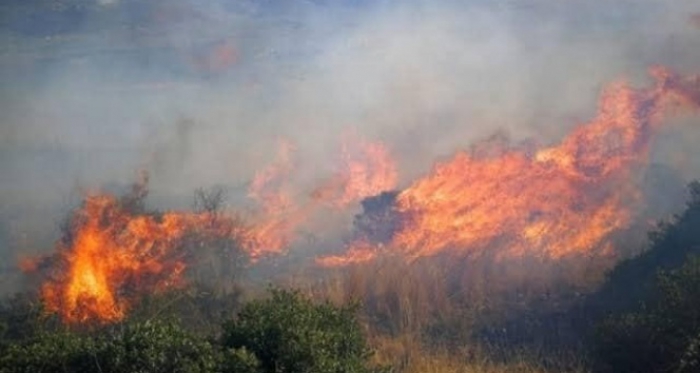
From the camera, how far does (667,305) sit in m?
11.0

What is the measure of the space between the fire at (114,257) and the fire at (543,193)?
5332 mm

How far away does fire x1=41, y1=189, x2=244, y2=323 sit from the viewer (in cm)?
1531

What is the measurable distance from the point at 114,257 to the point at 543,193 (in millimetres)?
13218

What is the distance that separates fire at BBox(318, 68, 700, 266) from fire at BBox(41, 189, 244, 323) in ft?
17.5

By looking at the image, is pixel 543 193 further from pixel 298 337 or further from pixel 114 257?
pixel 298 337

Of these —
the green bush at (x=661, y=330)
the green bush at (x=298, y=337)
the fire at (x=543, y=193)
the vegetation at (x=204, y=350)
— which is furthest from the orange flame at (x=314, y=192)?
the vegetation at (x=204, y=350)

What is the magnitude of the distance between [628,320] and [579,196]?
9082mm

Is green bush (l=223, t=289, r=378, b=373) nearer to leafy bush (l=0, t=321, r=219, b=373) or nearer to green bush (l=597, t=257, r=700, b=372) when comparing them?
leafy bush (l=0, t=321, r=219, b=373)

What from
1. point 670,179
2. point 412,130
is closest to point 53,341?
point 670,179

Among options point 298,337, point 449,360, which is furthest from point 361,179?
point 298,337

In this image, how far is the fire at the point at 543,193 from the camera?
19.2 meters

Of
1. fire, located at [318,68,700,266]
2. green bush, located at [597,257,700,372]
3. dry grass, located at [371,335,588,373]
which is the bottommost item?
dry grass, located at [371,335,588,373]

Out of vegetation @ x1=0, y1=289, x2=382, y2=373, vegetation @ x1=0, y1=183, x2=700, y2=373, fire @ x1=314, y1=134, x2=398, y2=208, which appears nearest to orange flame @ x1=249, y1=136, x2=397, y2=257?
fire @ x1=314, y1=134, x2=398, y2=208

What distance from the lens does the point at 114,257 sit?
1684 cm
